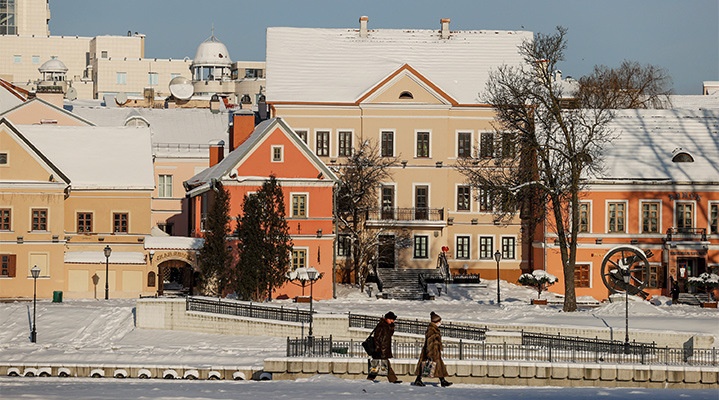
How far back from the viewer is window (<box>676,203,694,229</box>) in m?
57.3

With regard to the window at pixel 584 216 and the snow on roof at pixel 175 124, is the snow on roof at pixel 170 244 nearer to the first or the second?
the snow on roof at pixel 175 124

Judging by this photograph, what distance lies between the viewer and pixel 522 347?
111ft

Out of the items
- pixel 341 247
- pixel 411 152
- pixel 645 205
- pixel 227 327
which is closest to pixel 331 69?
pixel 411 152

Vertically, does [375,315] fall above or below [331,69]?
below

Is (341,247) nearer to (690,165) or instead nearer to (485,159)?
(485,159)

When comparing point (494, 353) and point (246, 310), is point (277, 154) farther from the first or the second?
point (494, 353)

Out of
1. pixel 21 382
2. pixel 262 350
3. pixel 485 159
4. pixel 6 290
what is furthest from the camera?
pixel 485 159

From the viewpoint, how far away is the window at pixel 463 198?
208 ft

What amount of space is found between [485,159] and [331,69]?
1044 centimetres

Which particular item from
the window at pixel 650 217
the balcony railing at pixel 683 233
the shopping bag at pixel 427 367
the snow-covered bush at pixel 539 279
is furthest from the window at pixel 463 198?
the shopping bag at pixel 427 367

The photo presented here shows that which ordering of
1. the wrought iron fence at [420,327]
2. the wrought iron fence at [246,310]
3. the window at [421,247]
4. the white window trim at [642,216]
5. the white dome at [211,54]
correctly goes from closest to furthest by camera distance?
1. the wrought iron fence at [420,327]
2. the wrought iron fence at [246,310]
3. the white window trim at [642,216]
4. the window at [421,247]
5. the white dome at [211,54]

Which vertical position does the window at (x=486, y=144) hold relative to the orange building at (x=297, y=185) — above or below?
above

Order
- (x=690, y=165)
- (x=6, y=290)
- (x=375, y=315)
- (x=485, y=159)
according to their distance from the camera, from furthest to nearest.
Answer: (x=485, y=159) → (x=690, y=165) → (x=6, y=290) → (x=375, y=315)

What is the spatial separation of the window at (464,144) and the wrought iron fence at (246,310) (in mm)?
23142
